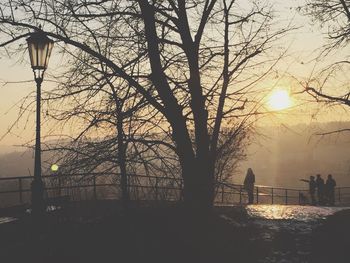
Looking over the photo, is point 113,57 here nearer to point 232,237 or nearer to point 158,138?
point 158,138

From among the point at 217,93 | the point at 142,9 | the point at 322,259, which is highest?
the point at 142,9

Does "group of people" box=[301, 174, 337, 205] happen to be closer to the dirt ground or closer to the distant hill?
the dirt ground

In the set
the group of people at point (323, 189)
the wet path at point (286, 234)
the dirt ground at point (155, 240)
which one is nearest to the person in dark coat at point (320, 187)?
the group of people at point (323, 189)

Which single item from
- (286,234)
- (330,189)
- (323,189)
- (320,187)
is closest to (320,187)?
(320,187)

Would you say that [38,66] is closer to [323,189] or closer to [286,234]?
[286,234]

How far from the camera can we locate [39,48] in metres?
10.4

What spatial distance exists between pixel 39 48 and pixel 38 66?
1.28ft

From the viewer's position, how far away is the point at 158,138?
12211mm

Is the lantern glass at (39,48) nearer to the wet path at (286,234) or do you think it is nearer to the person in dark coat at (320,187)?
the wet path at (286,234)

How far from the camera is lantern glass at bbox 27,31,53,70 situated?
34.2ft

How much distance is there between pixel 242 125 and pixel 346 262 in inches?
202

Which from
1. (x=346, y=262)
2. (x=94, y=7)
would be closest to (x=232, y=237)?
(x=346, y=262)

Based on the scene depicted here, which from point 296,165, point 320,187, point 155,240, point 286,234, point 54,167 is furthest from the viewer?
point 296,165

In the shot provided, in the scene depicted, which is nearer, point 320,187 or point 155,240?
point 155,240
